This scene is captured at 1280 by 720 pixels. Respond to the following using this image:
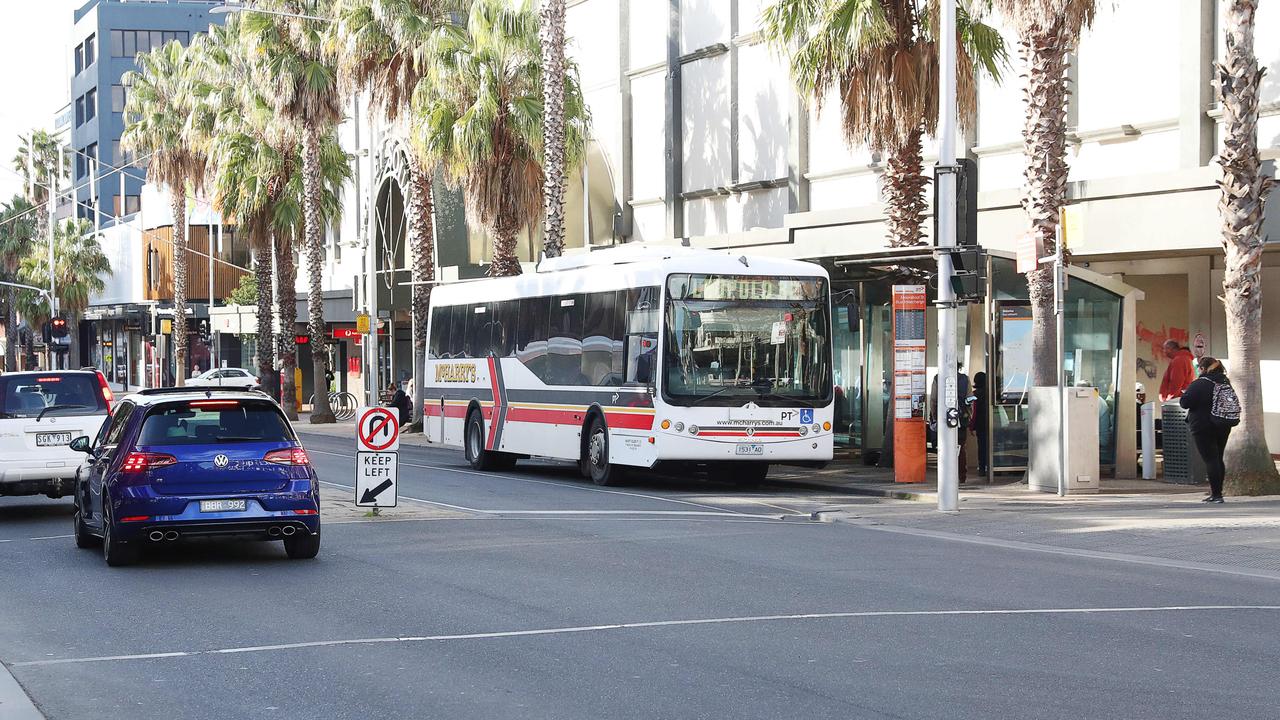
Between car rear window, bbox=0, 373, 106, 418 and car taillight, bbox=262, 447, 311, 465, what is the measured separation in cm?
574

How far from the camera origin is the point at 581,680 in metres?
8.51

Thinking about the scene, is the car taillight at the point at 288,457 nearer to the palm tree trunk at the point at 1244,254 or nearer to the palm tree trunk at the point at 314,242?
the palm tree trunk at the point at 1244,254

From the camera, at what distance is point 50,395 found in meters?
18.4

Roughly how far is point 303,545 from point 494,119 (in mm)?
21248

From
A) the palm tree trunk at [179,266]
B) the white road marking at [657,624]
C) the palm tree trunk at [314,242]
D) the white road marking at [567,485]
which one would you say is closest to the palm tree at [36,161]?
the palm tree trunk at [179,266]

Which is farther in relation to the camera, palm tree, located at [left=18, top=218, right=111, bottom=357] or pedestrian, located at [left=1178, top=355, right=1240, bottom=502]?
palm tree, located at [left=18, top=218, right=111, bottom=357]

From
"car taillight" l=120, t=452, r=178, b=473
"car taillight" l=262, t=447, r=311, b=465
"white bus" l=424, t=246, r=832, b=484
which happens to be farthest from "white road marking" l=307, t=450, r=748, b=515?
"car taillight" l=120, t=452, r=178, b=473

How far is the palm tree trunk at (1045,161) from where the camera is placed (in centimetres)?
2072

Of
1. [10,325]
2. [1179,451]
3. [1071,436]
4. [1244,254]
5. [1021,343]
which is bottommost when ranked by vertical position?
[1179,451]

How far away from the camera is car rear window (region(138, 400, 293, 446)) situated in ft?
44.4

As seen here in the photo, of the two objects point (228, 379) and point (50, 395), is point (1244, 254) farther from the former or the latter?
point (228, 379)

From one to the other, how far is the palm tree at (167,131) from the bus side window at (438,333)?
2743 cm

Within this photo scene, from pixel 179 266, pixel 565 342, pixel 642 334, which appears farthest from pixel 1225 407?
pixel 179 266

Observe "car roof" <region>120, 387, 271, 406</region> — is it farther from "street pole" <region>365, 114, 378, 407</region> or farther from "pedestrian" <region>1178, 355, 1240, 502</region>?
"street pole" <region>365, 114, 378, 407</region>
